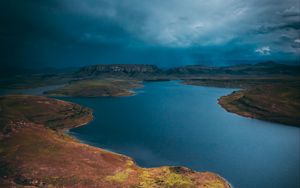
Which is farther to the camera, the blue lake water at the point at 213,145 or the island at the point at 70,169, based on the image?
the blue lake water at the point at 213,145

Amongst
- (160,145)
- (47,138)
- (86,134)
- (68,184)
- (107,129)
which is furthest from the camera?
(107,129)

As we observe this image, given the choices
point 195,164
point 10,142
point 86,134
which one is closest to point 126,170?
point 195,164

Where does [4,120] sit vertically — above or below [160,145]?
above

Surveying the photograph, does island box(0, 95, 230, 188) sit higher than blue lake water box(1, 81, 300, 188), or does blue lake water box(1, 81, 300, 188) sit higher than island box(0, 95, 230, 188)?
island box(0, 95, 230, 188)

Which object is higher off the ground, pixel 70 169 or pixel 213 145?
pixel 70 169

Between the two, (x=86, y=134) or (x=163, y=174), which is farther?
(x=86, y=134)

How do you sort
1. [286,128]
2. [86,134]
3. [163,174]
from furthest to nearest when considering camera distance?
1. [286,128]
2. [86,134]
3. [163,174]

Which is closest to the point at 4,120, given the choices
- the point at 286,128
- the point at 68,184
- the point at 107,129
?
the point at 107,129

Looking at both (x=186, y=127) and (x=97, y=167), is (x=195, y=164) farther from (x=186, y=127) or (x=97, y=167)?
(x=186, y=127)

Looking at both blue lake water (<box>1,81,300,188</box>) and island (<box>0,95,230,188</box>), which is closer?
island (<box>0,95,230,188</box>)

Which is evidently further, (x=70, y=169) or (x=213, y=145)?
(x=213, y=145)

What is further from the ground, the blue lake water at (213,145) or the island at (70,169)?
the island at (70,169)
